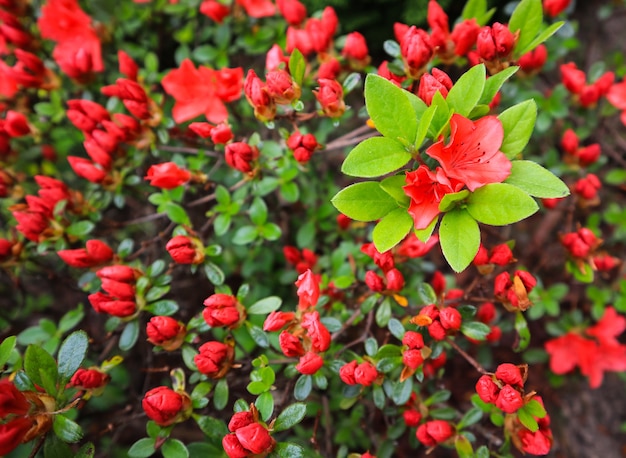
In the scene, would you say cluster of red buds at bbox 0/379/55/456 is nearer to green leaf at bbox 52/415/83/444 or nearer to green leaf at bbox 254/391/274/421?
green leaf at bbox 52/415/83/444

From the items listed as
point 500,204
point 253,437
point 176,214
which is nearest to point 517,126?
point 500,204

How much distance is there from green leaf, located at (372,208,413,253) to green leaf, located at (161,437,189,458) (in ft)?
2.68

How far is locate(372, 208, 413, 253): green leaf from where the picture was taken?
119cm

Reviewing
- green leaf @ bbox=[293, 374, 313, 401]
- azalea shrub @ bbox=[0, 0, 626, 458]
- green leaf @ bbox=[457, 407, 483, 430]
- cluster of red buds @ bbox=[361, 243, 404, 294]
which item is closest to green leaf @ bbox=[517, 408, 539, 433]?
azalea shrub @ bbox=[0, 0, 626, 458]

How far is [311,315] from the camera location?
4.31 ft

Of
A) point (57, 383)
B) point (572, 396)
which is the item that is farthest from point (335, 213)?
point (572, 396)

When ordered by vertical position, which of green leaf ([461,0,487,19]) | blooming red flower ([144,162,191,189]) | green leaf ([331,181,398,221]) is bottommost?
blooming red flower ([144,162,191,189])

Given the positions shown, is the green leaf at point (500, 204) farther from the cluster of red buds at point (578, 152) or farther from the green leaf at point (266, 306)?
the cluster of red buds at point (578, 152)

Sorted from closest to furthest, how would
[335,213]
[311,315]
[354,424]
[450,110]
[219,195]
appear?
1. [450,110]
2. [311,315]
3. [219,195]
4. [354,424]
5. [335,213]

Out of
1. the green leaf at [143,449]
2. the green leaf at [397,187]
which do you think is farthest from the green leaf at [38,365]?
the green leaf at [397,187]

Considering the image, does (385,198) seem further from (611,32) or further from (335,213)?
(611,32)

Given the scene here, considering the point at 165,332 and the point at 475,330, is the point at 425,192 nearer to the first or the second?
the point at 475,330

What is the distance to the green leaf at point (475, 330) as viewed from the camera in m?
1.39

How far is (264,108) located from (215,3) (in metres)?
0.80
